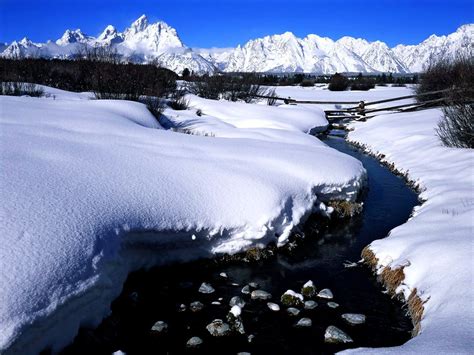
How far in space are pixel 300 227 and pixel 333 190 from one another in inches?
65.9

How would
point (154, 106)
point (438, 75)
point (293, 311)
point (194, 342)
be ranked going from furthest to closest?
point (438, 75)
point (154, 106)
point (293, 311)
point (194, 342)

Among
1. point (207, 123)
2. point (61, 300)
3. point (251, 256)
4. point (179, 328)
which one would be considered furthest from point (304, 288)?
point (207, 123)

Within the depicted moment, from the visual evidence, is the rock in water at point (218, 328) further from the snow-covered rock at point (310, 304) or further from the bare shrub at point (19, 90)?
the bare shrub at point (19, 90)

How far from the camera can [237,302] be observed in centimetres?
569

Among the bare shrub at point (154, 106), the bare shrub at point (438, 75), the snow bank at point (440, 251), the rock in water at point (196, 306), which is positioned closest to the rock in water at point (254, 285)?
the rock in water at point (196, 306)

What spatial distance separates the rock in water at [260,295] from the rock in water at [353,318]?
3.61 feet

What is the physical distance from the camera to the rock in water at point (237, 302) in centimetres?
564

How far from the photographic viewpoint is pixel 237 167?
855cm

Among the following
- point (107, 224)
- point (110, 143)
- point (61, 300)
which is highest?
point (110, 143)

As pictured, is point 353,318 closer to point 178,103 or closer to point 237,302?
point 237,302

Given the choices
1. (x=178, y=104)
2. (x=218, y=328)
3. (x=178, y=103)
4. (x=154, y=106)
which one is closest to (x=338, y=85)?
(x=178, y=103)

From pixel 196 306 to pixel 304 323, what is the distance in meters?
1.50

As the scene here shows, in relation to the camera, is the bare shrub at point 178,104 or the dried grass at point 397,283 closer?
the dried grass at point 397,283

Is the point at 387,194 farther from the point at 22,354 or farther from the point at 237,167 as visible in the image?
the point at 22,354
